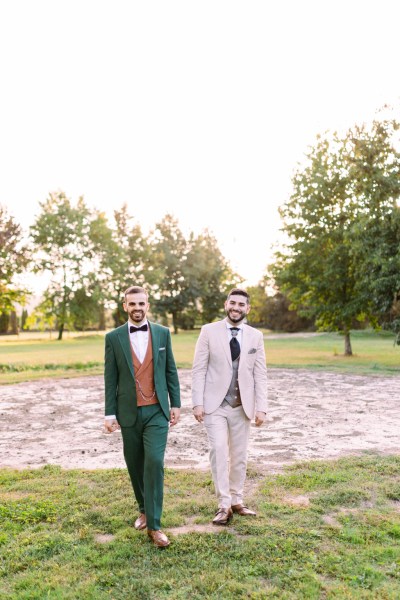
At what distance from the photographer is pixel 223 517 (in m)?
5.70

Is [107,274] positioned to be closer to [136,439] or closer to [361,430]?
[361,430]

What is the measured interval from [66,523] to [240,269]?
7416 centimetres

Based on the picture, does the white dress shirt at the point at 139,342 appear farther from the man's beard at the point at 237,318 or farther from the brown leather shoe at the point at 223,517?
the brown leather shoe at the point at 223,517

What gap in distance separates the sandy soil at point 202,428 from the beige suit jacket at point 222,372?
2411 millimetres

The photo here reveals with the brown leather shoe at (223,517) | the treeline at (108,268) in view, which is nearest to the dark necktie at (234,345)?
the brown leather shoe at (223,517)

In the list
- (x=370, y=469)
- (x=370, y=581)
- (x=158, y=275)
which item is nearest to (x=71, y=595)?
(x=370, y=581)

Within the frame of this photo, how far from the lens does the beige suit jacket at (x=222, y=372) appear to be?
19.3ft

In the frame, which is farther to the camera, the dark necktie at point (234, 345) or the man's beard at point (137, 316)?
the dark necktie at point (234, 345)

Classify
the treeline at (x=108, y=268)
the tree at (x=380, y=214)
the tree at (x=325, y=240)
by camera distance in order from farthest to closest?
the treeline at (x=108, y=268) < the tree at (x=325, y=240) < the tree at (x=380, y=214)

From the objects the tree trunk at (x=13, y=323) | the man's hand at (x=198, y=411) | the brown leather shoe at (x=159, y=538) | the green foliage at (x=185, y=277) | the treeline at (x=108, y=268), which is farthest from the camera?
the green foliage at (x=185, y=277)

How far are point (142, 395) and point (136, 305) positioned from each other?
0.85 meters

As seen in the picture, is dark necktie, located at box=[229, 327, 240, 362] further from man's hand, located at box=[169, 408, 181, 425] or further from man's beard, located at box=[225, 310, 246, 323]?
man's hand, located at box=[169, 408, 181, 425]

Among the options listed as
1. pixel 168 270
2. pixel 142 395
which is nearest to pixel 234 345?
pixel 142 395

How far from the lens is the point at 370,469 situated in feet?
25.5
